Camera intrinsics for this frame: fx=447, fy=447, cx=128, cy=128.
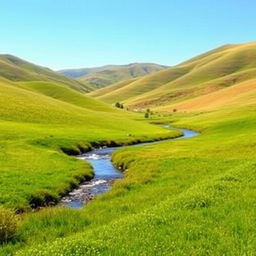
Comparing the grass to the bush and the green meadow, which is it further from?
the bush

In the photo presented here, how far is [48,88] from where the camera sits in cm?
16462

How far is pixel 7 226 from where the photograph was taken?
18.6 m

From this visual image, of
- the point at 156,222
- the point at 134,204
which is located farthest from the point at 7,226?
the point at 134,204

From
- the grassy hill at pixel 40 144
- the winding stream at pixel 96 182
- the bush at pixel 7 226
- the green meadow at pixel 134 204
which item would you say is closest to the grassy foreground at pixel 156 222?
the green meadow at pixel 134 204

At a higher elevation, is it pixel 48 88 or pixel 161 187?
pixel 48 88

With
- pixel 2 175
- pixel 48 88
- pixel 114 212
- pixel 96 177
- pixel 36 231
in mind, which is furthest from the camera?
pixel 48 88

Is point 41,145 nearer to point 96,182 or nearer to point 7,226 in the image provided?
point 96,182

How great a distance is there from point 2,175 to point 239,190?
771 inches

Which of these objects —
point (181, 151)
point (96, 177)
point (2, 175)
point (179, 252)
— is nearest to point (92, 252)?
point (179, 252)

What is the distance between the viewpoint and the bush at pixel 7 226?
60.4 feet

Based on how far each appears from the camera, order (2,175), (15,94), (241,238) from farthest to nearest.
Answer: (15,94) → (2,175) → (241,238)

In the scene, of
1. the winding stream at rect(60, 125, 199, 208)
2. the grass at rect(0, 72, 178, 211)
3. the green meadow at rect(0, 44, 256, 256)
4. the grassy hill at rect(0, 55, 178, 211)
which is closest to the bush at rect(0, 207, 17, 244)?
the green meadow at rect(0, 44, 256, 256)

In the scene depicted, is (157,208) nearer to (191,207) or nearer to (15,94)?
(191,207)

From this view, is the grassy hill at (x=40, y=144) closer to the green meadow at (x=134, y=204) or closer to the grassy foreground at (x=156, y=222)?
the green meadow at (x=134, y=204)
